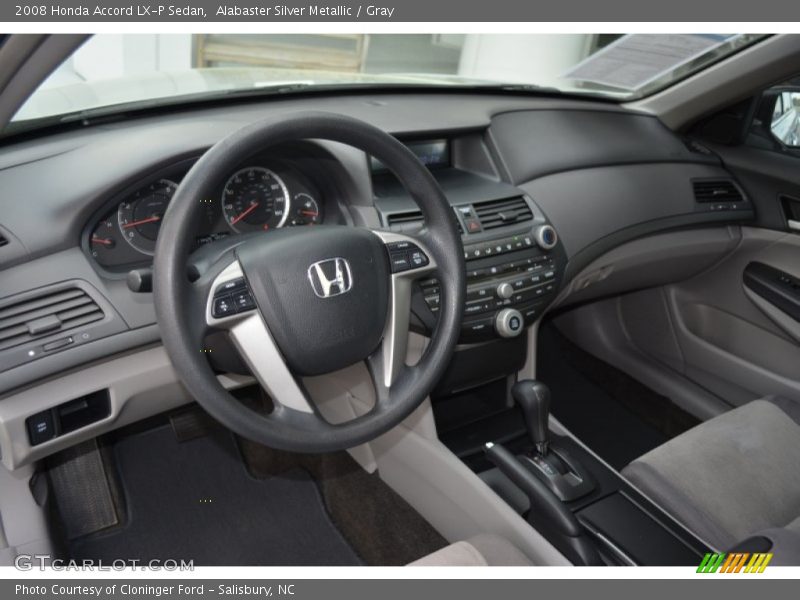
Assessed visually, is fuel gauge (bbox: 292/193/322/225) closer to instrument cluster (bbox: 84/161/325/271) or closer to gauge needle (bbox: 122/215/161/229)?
instrument cluster (bbox: 84/161/325/271)

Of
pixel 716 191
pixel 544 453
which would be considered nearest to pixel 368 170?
pixel 544 453

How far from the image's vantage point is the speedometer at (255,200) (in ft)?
4.61

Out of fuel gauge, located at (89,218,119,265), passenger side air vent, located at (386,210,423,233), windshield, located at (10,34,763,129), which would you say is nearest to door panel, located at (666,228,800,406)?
windshield, located at (10,34,763,129)

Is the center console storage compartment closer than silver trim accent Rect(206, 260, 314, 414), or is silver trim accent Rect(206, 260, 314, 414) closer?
silver trim accent Rect(206, 260, 314, 414)

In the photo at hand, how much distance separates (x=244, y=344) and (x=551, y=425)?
3.23 feet

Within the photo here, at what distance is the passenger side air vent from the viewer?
151cm

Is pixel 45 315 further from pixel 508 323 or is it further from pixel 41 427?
pixel 508 323

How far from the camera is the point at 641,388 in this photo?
7.98 feet

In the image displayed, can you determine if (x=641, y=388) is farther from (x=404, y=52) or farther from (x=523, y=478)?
(x=404, y=52)

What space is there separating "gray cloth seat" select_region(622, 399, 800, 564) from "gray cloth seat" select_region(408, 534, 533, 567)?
0.41 m

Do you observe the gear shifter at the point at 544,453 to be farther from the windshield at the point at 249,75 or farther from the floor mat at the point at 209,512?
the windshield at the point at 249,75

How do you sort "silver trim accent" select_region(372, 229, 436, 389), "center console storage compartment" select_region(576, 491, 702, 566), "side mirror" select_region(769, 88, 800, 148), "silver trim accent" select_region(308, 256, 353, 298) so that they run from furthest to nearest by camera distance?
1. "side mirror" select_region(769, 88, 800, 148)
2. "center console storage compartment" select_region(576, 491, 702, 566)
3. "silver trim accent" select_region(372, 229, 436, 389)
4. "silver trim accent" select_region(308, 256, 353, 298)

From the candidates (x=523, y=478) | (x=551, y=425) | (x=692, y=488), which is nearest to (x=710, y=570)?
(x=692, y=488)

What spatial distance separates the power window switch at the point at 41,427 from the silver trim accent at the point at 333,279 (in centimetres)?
60
